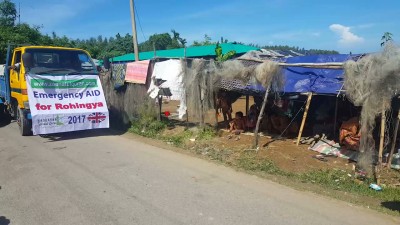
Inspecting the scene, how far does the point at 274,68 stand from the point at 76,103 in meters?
5.31

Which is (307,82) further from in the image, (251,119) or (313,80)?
(251,119)

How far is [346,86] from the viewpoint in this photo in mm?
6602

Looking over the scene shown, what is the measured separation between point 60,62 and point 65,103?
1.49 m

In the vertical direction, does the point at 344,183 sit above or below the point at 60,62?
below

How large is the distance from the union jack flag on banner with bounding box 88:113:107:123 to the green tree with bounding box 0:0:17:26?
3010 cm

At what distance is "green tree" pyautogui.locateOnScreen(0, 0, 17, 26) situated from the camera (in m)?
34.1

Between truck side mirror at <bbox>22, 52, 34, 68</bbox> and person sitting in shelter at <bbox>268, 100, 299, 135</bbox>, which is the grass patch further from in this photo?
truck side mirror at <bbox>22, 52, 34, 68</bbox>

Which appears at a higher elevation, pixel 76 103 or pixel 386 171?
pixel 76 103

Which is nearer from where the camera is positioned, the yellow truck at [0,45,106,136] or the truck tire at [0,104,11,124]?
the yellow truck at [0,45,106,136]

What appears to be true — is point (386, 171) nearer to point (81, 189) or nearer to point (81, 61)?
point (81, 189)

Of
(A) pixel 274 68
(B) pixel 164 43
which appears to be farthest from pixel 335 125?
(B) pixel 164 43

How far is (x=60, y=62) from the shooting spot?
Answer: 33.3 feet

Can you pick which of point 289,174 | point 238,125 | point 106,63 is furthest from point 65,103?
point 289,174

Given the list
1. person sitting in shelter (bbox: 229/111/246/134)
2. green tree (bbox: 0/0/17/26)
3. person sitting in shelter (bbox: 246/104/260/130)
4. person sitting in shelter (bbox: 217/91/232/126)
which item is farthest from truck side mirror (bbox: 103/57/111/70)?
green tree (bbox: 0/0/17/26)
